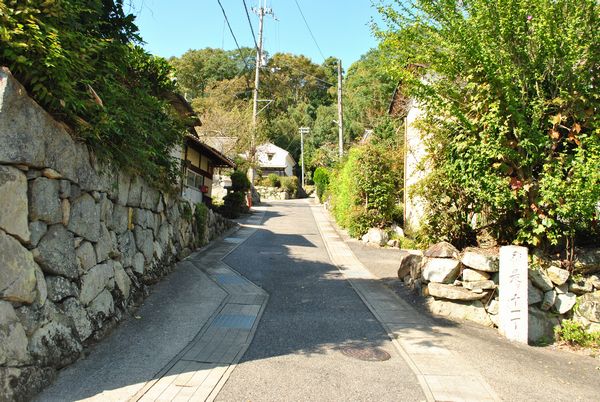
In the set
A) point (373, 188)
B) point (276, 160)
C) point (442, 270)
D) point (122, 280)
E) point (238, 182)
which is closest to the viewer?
point (122, 280)

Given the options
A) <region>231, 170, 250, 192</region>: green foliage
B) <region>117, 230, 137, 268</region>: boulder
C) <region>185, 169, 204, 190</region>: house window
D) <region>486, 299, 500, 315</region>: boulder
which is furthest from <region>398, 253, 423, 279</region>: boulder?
<region>231, 170, 250, 192</region>: green foliage

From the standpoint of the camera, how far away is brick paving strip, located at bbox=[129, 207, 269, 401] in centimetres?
454

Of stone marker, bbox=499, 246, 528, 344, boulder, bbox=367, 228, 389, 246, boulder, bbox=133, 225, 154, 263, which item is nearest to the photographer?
stone marker, bbox=499, 246, 528, 344

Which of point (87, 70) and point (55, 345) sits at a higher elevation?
point (87, 70)

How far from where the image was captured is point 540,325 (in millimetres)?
7645

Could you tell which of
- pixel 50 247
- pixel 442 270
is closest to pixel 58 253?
pixel 50 247

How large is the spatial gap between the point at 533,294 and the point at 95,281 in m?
7.10

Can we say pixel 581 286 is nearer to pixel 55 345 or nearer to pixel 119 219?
pixel 119 219

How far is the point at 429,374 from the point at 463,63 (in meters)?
5.31

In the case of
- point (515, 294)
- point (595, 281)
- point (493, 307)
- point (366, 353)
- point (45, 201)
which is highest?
point (45, 201)

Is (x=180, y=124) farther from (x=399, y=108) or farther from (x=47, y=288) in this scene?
(x=399, y=108)

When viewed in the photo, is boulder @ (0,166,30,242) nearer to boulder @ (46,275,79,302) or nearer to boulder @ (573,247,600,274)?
boulder @ (46,275,79,302)

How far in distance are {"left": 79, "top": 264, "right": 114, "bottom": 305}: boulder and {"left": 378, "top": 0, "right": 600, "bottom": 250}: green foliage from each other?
605cm

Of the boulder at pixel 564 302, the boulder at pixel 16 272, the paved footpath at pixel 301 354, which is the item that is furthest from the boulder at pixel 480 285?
the boulder at pixel 16 272
